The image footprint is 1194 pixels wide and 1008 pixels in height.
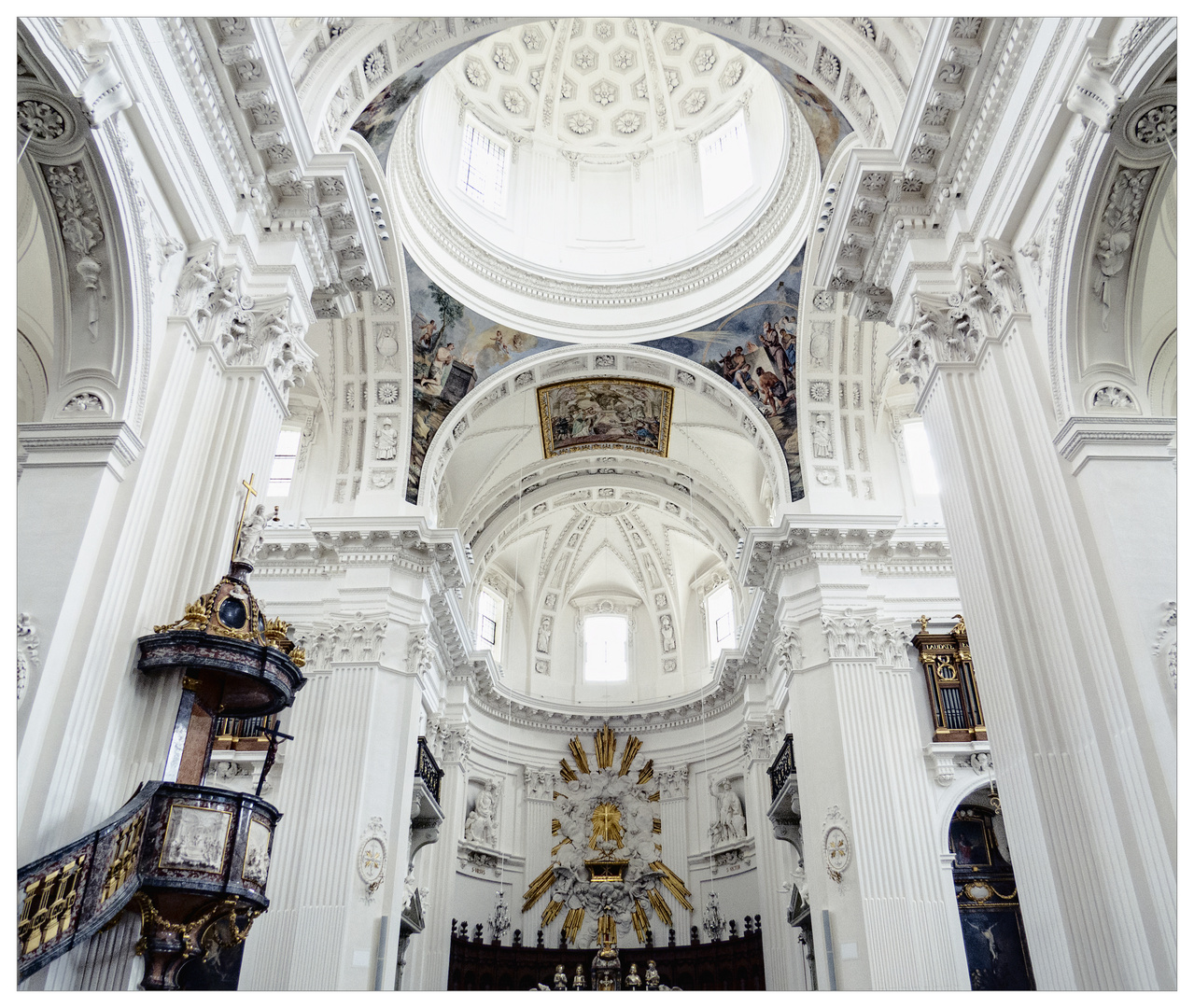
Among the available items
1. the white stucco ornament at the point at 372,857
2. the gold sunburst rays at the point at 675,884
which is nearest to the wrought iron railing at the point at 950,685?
the white stucco ornament at the point at 372,857

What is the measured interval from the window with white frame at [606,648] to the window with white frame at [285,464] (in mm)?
11455

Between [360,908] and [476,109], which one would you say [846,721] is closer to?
[360,908]

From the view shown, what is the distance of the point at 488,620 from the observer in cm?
→ 2477

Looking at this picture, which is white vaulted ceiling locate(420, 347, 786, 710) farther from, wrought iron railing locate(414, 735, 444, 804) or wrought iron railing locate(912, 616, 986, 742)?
wrought iron railing locate(414, 735, 444, 804)

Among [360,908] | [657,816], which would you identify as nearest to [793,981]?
[657,816]

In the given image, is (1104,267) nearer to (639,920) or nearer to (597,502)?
(597,502)

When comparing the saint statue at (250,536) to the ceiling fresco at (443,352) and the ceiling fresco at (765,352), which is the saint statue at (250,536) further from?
the ceiling fresco at (765,352)

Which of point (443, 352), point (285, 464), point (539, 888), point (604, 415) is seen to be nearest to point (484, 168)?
point (443, 352)

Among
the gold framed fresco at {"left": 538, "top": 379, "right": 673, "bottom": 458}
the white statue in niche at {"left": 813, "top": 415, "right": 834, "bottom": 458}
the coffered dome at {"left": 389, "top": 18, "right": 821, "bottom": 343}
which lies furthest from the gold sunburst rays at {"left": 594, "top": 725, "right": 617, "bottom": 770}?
the coffered dome at {"left": 389, "top": 18, "right": 821, "bottom": 343}

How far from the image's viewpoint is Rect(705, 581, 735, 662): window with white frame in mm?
24297

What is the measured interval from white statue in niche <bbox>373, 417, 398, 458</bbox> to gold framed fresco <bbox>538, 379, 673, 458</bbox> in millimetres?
3355

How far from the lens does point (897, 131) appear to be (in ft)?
30.0

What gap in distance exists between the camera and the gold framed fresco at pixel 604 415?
18.8m

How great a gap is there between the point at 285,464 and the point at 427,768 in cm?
607
